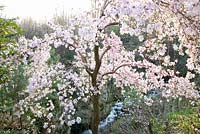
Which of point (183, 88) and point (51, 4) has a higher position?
point (51, 4)

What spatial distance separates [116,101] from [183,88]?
4199mm

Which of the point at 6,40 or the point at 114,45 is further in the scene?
the point at 114,45

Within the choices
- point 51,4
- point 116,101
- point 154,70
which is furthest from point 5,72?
point 51,4

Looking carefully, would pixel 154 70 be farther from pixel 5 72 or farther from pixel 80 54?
pixel 5 72

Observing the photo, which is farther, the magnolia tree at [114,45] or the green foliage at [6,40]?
the green foliage at [6,40]

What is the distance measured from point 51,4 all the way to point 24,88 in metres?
6.00

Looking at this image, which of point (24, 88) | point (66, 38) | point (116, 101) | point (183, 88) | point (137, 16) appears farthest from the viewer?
point (116, 101)

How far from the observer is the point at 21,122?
6.09 metres

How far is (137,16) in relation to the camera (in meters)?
3.15

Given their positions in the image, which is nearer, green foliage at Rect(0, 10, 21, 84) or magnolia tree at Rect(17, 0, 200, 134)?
magnolia tree at Rect(17, 0, 200, 134)

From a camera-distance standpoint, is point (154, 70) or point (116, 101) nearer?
point (154, 70)

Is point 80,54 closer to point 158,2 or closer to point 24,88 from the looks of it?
point 24,88

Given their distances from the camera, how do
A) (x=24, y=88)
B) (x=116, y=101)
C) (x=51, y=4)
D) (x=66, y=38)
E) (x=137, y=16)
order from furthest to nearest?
(x=51, y=4) → (x=116, y=101) → (x=24, y=88) → (x=66, y=38) → (x=137, y=16)

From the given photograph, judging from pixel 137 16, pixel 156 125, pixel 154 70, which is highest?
pixel 137 16
